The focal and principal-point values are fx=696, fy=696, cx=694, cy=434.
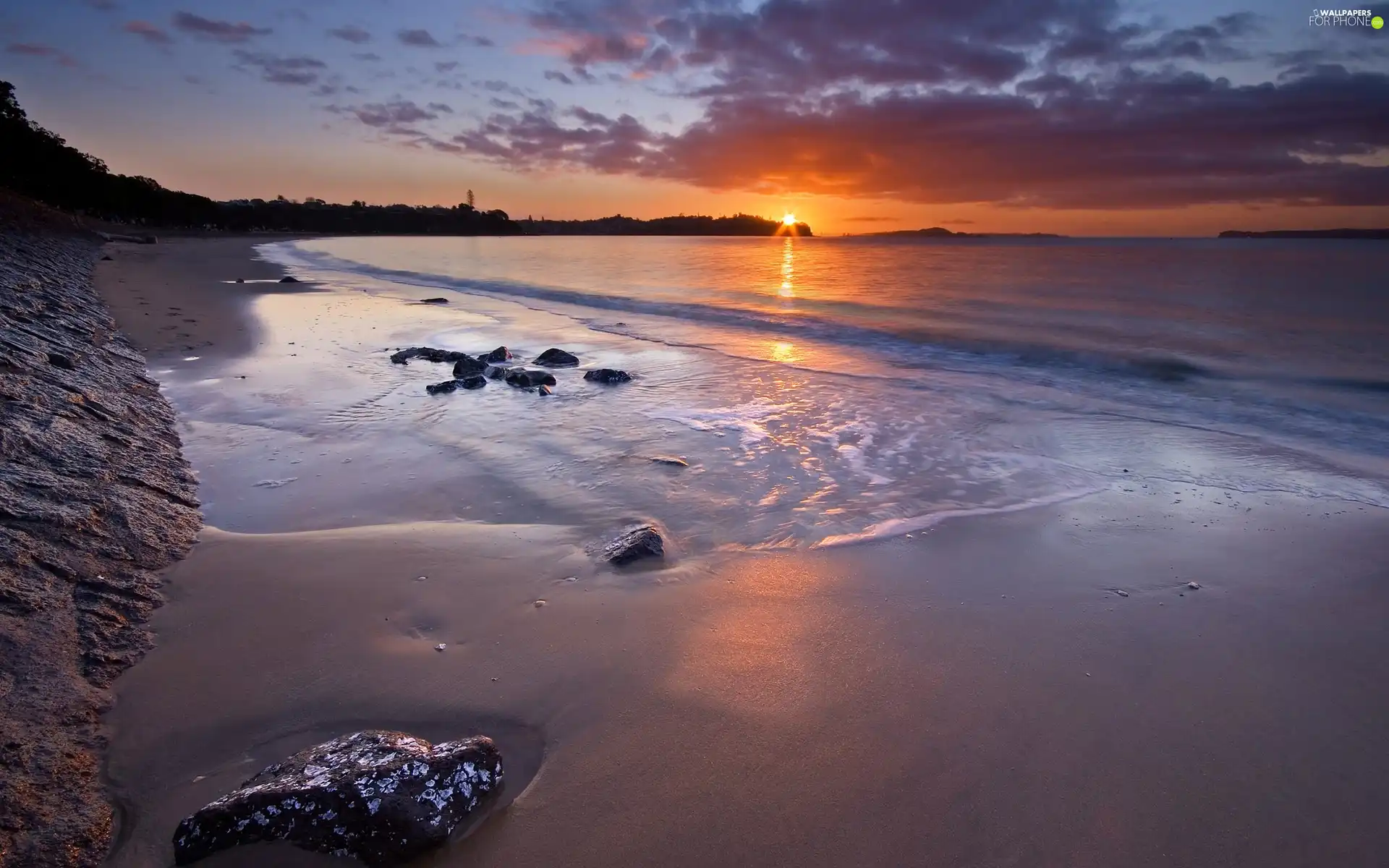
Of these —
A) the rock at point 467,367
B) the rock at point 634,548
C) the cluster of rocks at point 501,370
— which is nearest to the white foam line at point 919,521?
the rock at point 634,548

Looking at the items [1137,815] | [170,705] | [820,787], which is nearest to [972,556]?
[1137,815]

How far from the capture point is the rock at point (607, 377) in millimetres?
9891

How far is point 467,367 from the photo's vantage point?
9977mm

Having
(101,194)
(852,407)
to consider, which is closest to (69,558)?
(852,407)

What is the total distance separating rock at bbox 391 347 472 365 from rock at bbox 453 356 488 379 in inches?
21.8

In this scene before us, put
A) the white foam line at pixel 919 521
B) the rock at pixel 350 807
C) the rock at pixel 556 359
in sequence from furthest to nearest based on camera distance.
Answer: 1. the rock at pixel 556 359
2. the white foam line at pixel 919 521
3. the rock at pixel 350 807

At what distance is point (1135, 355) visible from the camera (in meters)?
14.0

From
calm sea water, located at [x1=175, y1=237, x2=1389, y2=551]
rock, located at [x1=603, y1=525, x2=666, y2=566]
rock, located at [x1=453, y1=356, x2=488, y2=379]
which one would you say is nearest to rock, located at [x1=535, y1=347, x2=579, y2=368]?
calm sea water, located at [x1=175, y1=237, x2=1389, y2=551]

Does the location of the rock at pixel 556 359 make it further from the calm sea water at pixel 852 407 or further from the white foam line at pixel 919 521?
the white foam line at pixel 919 521

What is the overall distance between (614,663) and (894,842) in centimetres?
146

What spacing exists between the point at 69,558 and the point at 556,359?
25.8 feet

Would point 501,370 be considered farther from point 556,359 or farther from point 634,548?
point 634,548

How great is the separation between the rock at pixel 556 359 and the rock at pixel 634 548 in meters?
6.75

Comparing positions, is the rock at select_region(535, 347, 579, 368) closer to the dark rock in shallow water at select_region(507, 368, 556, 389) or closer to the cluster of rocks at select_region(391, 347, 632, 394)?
the cluster of rocks at select_region(391, 347, 632, 394)
